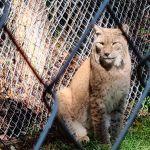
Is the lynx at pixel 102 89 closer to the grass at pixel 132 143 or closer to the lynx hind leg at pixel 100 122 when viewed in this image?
the lynx hind leg at pixel 100 122

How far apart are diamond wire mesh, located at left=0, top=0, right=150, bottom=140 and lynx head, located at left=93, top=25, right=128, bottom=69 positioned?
2.02 ft

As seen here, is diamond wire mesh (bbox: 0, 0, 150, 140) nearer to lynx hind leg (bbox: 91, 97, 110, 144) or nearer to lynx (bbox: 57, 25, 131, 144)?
lynx (bbox: 57, 25, 131, 144)

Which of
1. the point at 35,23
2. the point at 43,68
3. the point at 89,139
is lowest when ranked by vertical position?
the point at 89,139

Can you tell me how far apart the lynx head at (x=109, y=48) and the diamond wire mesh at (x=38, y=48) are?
61cm

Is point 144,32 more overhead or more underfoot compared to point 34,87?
more overhead

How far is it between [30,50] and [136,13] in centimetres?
157

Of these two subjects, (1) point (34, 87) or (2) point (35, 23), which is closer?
(1) point (34, 87)

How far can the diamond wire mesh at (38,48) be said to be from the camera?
494cm

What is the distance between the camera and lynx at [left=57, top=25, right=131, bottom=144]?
184 inches

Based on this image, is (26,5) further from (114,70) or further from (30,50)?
(114,70)

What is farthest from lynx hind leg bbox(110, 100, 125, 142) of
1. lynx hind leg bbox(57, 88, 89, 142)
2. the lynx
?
lynx hind leg bbox(57, 88, 89, 142)

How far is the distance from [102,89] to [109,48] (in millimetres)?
344

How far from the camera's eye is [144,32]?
6281 millimetres

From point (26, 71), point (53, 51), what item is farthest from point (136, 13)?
point (26, 71)
